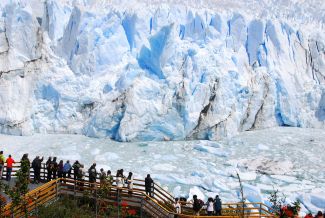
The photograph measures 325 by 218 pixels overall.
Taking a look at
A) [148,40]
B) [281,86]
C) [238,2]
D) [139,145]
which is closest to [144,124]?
[139,145]

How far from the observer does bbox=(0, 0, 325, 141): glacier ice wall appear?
19453 mm

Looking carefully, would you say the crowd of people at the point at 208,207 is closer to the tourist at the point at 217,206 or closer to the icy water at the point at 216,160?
the tourist at the point at 217,206

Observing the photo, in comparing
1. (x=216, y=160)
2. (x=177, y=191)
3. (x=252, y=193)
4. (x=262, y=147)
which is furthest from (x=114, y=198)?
(x=262, y=147)

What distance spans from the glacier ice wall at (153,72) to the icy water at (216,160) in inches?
47.7

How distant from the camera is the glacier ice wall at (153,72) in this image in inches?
766

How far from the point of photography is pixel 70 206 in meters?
9.11

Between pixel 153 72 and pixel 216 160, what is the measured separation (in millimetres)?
6495

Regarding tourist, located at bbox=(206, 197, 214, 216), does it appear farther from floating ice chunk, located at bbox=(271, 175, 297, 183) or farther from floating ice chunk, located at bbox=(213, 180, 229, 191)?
floating ice chunk, located at bbox=(271, 175, 297, 183)

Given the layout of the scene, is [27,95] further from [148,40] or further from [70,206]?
[70,206]

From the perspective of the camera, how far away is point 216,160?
16.6 metres

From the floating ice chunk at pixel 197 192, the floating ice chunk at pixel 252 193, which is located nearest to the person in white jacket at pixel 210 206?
the floating ice chunk at pixel 197 192

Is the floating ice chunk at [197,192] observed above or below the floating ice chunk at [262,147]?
below

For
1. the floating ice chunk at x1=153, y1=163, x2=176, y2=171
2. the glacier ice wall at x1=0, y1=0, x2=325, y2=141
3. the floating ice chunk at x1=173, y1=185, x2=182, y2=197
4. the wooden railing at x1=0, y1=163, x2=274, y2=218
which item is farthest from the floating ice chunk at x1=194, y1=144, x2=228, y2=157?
the wooden railing at x1=0, y1=163, x2=274, y2=218

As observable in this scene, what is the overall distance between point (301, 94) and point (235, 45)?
464 cm
